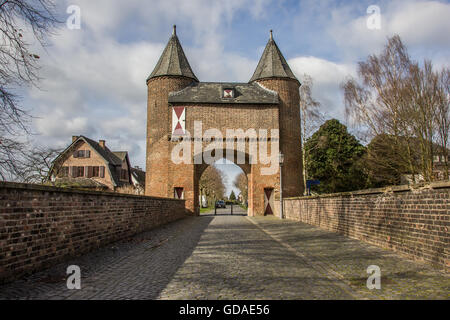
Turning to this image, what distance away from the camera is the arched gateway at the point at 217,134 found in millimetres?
27281

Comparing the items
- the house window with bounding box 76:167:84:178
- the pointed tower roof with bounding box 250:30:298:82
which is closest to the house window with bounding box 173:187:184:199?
the pointed tower roof with bounding box 250:30:298:82

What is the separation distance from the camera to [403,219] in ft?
23.2

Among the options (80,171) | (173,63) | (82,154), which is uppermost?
(173,63)

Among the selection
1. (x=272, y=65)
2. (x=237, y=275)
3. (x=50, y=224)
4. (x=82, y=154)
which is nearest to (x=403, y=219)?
(x=237, y=275)

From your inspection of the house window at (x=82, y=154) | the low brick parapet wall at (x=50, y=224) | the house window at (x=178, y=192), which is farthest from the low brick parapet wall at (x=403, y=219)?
the house window at (x=82, y=154)

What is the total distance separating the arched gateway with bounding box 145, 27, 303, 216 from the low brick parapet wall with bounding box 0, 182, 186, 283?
17075 mm

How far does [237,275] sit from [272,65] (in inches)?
1037

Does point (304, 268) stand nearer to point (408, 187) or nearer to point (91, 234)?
point (408, 187)

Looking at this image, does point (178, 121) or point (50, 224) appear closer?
point (50, 224)

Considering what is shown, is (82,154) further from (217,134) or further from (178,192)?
(217,134)

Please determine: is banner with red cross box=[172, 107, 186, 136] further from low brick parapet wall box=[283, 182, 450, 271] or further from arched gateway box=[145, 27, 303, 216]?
low brick parapet wall box=[283, 182, 450, 271]

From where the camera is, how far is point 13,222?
16.4 ft

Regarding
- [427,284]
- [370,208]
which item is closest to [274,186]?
[370,208]

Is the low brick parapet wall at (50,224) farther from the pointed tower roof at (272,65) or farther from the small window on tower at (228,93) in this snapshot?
the pointed tower roof at (272,65)
